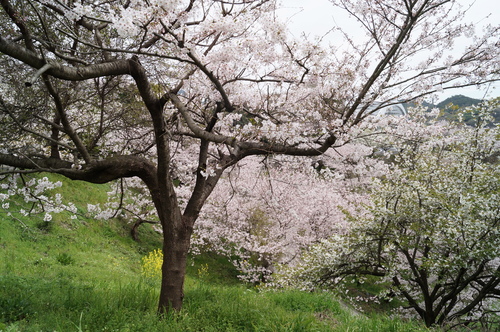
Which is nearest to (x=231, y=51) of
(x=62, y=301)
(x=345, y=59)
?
(x=345, y=59)

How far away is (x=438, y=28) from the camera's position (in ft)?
15.2

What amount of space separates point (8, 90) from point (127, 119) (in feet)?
5.93

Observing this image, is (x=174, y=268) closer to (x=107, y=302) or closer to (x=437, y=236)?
(x=107, y=302)

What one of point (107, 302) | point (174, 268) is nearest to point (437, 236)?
point (174, 268)

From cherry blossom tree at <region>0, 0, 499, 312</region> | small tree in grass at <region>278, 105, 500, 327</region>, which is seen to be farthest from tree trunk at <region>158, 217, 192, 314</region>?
small tree in grass at <region>278, 105, 500, 327</region>

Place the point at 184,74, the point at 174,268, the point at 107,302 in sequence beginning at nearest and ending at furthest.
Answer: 1. the point at 107,302
2. the point at 174,268
3. the point at 184,74

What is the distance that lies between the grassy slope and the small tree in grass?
1.52m

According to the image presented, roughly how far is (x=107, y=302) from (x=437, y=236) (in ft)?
18.9

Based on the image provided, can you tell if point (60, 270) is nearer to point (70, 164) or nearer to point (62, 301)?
point (62, 301)

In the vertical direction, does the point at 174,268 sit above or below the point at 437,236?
below

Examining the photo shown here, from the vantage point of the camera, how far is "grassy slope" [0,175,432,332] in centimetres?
365

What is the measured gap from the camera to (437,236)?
5.83 m

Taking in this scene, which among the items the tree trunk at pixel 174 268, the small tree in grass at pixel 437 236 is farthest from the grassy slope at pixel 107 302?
the small tree in grass at pixel 437 236

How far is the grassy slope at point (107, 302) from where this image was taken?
3654 millimetres
